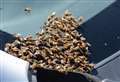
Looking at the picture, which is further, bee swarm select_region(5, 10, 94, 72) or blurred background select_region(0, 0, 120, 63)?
blurred background select_region(0, 0, 120, 63)

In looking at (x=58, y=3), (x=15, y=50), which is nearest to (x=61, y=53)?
(x=15, y=50)

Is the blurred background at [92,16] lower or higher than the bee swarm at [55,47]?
higher

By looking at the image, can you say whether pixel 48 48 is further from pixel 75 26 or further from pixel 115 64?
pixel 115 64

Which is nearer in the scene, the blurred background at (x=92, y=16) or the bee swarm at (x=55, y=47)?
the bee swarm at (x=55, y=47)

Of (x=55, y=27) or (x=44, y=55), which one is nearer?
(x=44, y=55)

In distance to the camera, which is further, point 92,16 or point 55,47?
point 92,16

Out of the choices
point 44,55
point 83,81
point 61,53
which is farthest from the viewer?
point 61,53

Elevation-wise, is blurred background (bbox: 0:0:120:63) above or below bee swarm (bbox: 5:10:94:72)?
above

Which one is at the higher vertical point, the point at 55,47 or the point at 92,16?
the point at 92,16
